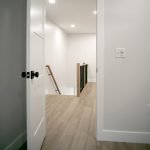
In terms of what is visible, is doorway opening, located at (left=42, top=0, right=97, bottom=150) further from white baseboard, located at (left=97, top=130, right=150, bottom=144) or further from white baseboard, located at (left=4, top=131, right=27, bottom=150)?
white baseboard, located at (left=4, top=131, right=27, bottom=150)

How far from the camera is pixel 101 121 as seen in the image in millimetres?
2330

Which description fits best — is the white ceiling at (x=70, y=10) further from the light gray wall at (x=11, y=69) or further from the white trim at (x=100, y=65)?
the light gray wall at (x=11, y=69)

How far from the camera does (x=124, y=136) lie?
2.30m

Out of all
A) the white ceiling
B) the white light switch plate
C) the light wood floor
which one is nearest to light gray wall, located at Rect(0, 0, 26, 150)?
the light wood floor

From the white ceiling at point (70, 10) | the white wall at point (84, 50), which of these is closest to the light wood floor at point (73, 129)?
the white ceiling at point (70, 10)

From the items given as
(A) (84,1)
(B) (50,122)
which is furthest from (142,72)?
(A) (84,1)

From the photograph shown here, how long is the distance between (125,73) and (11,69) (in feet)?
4.68

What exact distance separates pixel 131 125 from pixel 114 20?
139cm

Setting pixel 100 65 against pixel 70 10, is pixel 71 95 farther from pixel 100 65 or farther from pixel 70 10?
pixel 100 65

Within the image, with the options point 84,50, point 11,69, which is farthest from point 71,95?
point 84,50

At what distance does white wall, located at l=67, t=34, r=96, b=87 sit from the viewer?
28.1 ft

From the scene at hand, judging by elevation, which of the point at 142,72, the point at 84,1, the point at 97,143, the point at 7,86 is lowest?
the point at 97,143

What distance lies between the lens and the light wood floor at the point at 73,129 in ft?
7.14

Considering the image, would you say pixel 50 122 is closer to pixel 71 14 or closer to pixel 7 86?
pixel 7 86
